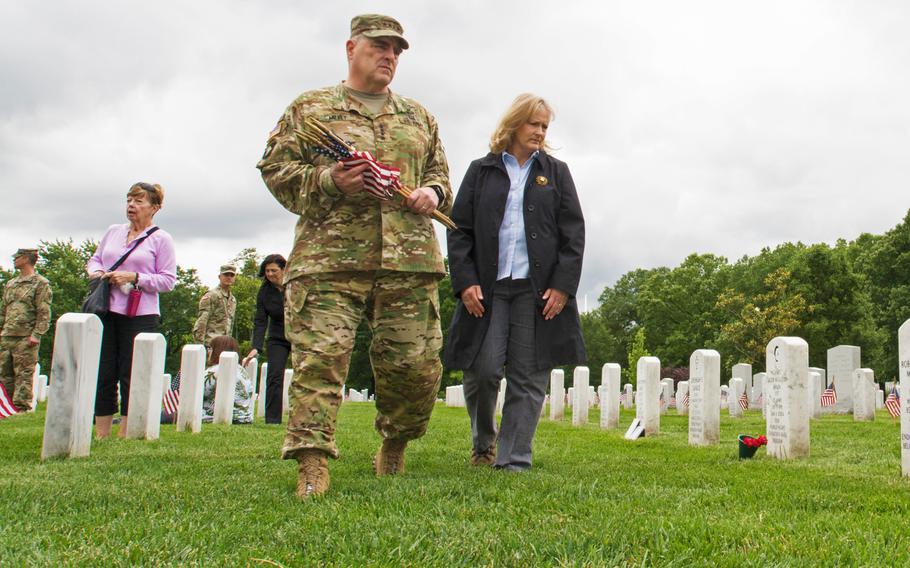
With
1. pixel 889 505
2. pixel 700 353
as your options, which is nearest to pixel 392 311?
pixel 889 505

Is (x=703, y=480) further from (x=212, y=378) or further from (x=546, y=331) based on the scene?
(x=212, y=378)

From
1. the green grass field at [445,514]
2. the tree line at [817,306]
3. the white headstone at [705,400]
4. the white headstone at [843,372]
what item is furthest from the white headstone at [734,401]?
the tree line at [817,306]

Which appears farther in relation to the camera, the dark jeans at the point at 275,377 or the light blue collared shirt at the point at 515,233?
the dark jeans at the point at 275,377

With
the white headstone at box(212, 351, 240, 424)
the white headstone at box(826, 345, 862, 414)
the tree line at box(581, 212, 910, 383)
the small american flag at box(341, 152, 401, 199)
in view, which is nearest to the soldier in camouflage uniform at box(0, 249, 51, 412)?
the white headstone at box(212, 351, 240, 424)

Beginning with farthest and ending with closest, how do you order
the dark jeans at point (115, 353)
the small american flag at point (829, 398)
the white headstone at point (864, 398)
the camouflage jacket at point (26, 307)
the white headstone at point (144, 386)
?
the small american flag at point (829, 398), the white headstone at point (864, 398), the camouflage jacket at point (26, 307), the white headstone at point (144, 386), the dark jeans at point (115, 353)

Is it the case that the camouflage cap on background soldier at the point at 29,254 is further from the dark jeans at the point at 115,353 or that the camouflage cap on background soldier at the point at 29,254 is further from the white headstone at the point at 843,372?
the white headstone at the point at 843,372

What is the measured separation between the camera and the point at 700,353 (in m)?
8.98

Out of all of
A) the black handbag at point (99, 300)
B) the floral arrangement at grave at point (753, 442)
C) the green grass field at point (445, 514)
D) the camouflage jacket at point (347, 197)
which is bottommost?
the green grass field at point (445, 514)

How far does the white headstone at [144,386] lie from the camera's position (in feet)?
24.6

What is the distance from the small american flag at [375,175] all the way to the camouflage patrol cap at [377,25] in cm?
68

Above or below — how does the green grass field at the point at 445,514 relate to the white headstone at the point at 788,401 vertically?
below

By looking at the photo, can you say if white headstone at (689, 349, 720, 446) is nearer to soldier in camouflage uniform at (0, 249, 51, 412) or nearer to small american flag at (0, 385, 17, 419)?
small american flag at (0, 385, 17, 419)

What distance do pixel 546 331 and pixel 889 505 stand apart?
2.20m

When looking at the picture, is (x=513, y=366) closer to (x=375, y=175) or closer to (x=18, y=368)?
(x=375, y=175)
